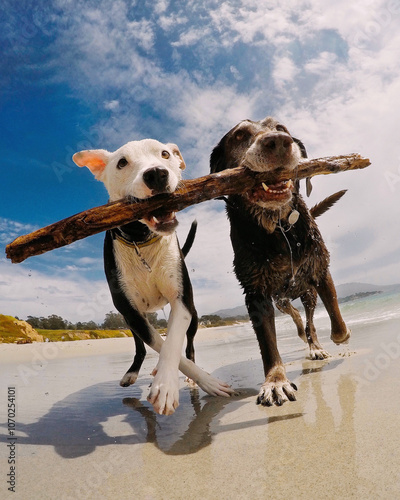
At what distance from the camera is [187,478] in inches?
72.2

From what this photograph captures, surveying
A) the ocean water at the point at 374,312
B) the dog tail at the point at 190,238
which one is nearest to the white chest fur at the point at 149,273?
the dog tail at the point at 190,238

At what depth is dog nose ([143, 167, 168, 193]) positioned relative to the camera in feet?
10.1

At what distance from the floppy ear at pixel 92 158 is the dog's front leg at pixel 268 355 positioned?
1.91 metres

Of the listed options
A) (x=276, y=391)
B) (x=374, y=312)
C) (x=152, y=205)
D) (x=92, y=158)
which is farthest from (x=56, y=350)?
(x=374, y=312)

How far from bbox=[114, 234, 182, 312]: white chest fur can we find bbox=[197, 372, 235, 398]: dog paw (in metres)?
0.76

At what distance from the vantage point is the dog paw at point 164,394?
2.59 m

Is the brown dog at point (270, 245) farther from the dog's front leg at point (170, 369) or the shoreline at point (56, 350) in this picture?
the shoreline at point (56, 350)

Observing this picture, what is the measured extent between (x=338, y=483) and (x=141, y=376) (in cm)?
440

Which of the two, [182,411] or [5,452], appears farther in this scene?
[182,411]

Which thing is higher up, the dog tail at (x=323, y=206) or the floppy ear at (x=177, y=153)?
the floppy ear at (x=177, y=153)

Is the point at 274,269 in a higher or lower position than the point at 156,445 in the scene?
higher

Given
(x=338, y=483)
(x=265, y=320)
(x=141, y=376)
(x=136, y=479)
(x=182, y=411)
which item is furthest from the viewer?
(x=141, y=376)

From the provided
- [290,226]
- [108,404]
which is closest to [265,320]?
[290,226]

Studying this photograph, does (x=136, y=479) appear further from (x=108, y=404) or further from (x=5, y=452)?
(x=108, y=404)
